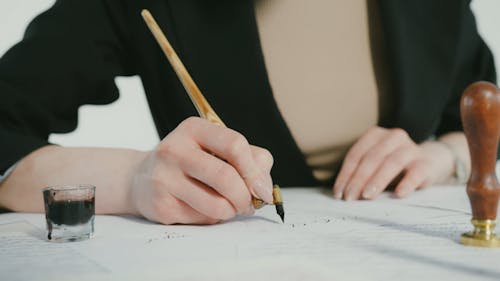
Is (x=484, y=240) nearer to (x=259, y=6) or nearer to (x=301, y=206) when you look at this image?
(x=301, y=206)

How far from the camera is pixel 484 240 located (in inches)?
22.3

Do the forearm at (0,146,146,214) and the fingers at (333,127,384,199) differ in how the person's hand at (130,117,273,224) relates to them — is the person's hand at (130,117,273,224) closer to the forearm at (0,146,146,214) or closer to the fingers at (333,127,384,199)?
the forearm at (0,146,146,214)

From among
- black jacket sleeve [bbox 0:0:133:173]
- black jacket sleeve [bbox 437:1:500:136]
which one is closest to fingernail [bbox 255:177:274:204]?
black jacket sleeve [bbox 0:0:133:173]

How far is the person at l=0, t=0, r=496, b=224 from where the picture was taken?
2.96 feet

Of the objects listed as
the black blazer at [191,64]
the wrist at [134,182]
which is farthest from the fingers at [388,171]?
the wrist at [134,182]

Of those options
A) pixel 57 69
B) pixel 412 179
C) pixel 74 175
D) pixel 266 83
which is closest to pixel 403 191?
pixel 412 179

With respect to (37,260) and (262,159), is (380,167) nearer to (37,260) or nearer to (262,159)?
(262,159)

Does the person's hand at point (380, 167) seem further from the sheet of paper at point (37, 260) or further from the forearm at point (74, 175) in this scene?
the sheet of paper at point (37, 260)

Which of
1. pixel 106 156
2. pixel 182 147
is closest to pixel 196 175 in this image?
pixel 182 147

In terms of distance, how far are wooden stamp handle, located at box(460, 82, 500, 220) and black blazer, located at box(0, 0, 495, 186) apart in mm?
458

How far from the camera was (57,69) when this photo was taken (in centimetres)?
101

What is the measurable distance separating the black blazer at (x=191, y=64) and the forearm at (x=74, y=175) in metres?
0.07

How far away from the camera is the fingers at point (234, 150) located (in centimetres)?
66

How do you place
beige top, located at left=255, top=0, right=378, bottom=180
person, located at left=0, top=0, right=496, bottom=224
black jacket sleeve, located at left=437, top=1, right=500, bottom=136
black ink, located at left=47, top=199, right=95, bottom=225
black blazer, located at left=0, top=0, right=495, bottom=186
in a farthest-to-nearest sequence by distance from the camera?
1. black jacket sleeve, located at left=437, top=1, right=500, bottom=136
2. beige top, located at left=255, top=0, right=378, bottom=180
3. black blazer, located at left=0, top=0, right=495, bottom=186
4. person, located at left=0, top=0, right=496, bottom=224
5. black ink, located at left=47, top=199, right=95, bottom=225
